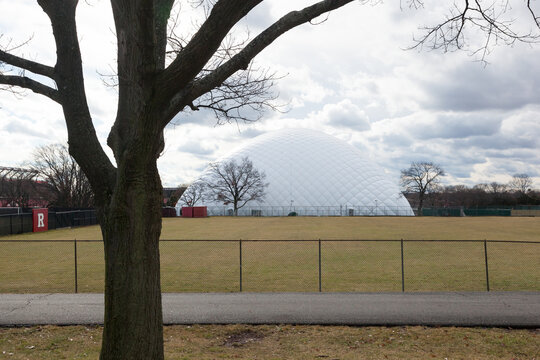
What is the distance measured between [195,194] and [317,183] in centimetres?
2394

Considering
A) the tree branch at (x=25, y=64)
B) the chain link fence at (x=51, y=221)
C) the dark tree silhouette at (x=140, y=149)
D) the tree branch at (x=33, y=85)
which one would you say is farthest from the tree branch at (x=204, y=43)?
the chain link fence at (x=51, y=221)

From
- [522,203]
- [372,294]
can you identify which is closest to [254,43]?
[372,294]

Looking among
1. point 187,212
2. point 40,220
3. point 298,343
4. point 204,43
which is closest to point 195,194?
point 187,212

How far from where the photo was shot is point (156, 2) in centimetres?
592

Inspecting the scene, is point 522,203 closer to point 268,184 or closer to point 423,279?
point 268,184

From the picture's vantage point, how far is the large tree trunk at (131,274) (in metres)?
5.39

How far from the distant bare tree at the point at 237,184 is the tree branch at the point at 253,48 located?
73928 millimetres

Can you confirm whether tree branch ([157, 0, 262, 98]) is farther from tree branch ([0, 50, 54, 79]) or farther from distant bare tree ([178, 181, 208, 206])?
distant bare tree ([178, 181, 208, 206])

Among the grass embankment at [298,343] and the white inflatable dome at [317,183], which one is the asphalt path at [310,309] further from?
the white inflatable dome at [317,183]

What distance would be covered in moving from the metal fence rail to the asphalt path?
1.18m

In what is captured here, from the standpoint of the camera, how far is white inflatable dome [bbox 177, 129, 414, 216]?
76.9m

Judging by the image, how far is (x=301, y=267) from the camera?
55.5ft

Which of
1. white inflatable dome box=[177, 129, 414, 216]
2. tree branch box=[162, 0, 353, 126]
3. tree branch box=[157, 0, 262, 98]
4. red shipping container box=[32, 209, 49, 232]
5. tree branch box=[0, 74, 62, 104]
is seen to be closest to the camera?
tree branch box=[157, 0, 262, 98]

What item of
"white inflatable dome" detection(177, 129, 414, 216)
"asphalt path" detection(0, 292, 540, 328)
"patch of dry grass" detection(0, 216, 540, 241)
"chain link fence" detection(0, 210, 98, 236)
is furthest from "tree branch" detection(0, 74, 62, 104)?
"white inflatable dome" detection(177, 129, 414, 216)
